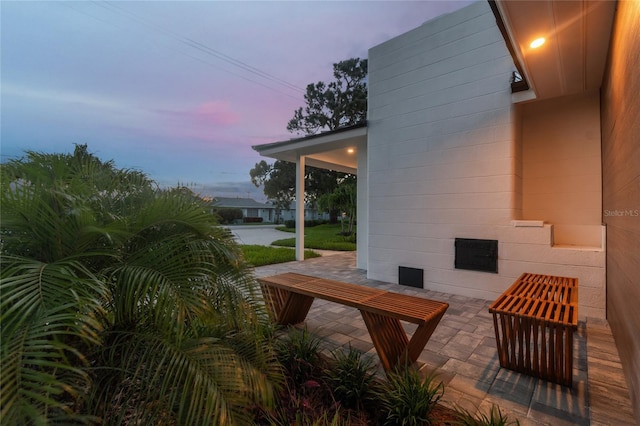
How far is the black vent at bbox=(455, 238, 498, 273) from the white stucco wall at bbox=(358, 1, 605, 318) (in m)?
0.08

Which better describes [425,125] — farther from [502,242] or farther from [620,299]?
[620,299]

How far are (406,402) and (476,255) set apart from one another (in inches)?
133

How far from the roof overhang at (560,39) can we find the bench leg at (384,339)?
2.91 metres

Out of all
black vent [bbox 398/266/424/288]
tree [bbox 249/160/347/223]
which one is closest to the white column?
black vent [bbox 398/266/424/288]

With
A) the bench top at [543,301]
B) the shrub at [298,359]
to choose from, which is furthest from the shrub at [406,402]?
the bench top at [543,301]

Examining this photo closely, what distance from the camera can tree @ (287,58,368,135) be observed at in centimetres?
1986

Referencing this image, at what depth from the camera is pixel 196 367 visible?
131 cm

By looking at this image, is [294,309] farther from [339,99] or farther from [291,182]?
[291,182]

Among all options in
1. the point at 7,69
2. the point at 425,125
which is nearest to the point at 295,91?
the point at 7,69

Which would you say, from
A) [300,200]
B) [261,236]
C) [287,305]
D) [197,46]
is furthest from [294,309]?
[261,236]

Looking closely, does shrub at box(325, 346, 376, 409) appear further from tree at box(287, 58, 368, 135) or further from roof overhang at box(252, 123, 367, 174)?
tree at box(287, 58, 368, 135)

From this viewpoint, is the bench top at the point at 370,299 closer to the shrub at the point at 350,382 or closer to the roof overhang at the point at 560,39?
the shrub at the point at 350,382

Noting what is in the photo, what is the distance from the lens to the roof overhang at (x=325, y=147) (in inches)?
241

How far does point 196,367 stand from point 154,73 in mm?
12116
